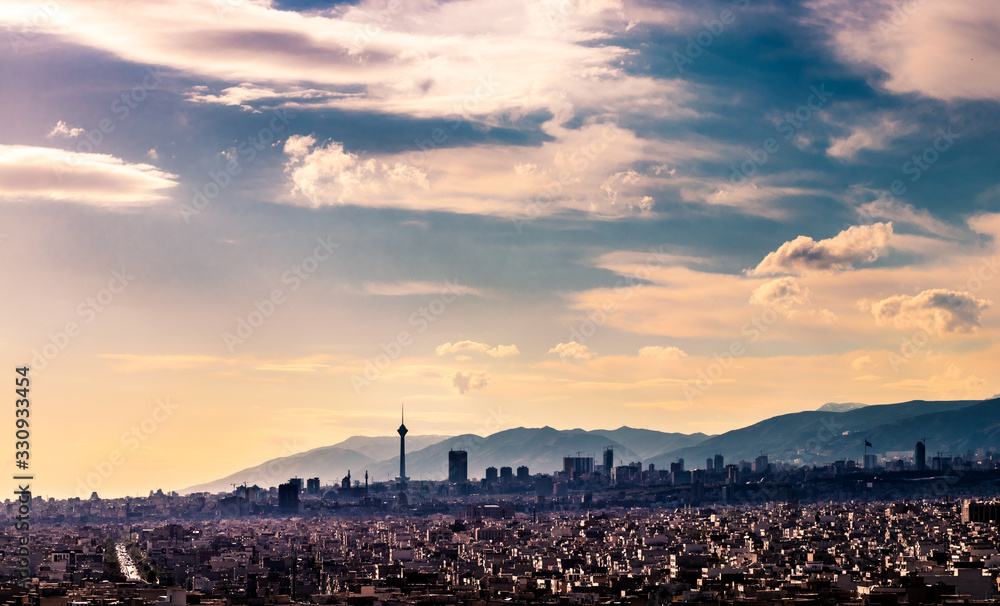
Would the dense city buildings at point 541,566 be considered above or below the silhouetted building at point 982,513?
below

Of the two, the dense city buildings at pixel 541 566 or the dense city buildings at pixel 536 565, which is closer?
the dense city buildings at pixel 536 565

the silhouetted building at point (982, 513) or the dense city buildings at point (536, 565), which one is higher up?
the silhouetted building at point (982, 513)

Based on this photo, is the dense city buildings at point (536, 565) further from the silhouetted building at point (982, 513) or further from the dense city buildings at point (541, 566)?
the silhouetted building at point (982, 513)

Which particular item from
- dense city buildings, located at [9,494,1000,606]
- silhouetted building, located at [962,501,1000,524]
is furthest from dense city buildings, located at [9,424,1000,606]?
silhouetted building, located at [962,501,1000,524]

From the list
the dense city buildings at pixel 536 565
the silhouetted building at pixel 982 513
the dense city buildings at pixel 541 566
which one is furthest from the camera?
the silhouetted building at pixel 982 513

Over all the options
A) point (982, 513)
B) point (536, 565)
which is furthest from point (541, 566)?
point (982, 513)

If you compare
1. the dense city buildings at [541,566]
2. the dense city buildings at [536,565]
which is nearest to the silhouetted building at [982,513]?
the dense city buildings at [536,565]

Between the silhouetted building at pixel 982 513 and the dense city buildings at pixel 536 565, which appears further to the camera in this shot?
the silhouetted building at pixel 982 513

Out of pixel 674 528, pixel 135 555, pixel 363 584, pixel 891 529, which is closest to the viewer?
pixel 363 584

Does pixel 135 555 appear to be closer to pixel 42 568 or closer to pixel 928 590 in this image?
pixel 42 568

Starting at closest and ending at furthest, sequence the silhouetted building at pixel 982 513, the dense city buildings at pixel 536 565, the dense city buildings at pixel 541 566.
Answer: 1. the dense city buildings at pixel 536 565
2. the dense city buildings at pixel 541 566
3. the silhouetted building at pixel 982 513

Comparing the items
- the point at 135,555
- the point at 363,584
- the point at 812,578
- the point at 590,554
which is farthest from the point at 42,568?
the point at 812,578
